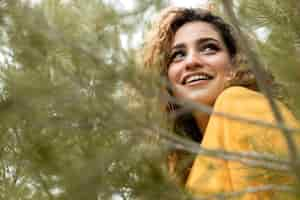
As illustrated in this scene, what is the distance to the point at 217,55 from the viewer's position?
8.54 feet

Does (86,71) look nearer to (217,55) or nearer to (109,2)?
(109,2)

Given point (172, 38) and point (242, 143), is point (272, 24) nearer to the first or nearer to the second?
point (172, 38)

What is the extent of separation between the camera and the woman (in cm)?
188

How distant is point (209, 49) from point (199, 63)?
0.36ft

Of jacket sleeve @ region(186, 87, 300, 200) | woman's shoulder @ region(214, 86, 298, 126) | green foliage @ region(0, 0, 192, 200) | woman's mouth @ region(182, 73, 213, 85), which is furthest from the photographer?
woman's mouth @ region(182, 73, 213, 85)

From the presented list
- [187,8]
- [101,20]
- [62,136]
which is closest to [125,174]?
[62,136]

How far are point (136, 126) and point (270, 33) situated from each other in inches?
51.5

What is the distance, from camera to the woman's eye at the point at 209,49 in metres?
2.59

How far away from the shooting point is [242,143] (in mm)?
1960

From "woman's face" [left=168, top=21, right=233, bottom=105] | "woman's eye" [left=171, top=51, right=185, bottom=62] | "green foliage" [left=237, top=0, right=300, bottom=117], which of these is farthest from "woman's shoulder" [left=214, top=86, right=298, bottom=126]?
"woman's eye" [left=171, top=51, right=185, bottom=62]

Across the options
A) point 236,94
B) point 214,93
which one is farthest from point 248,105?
point 214,93

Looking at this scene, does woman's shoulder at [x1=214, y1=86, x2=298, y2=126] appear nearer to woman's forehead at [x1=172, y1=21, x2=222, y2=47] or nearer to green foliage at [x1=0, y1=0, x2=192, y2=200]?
green foliage at [x1=0, y1=0, x2=192, y2=200]

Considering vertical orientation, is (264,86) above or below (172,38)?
above

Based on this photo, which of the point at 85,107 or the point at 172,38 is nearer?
the point at 85,107
